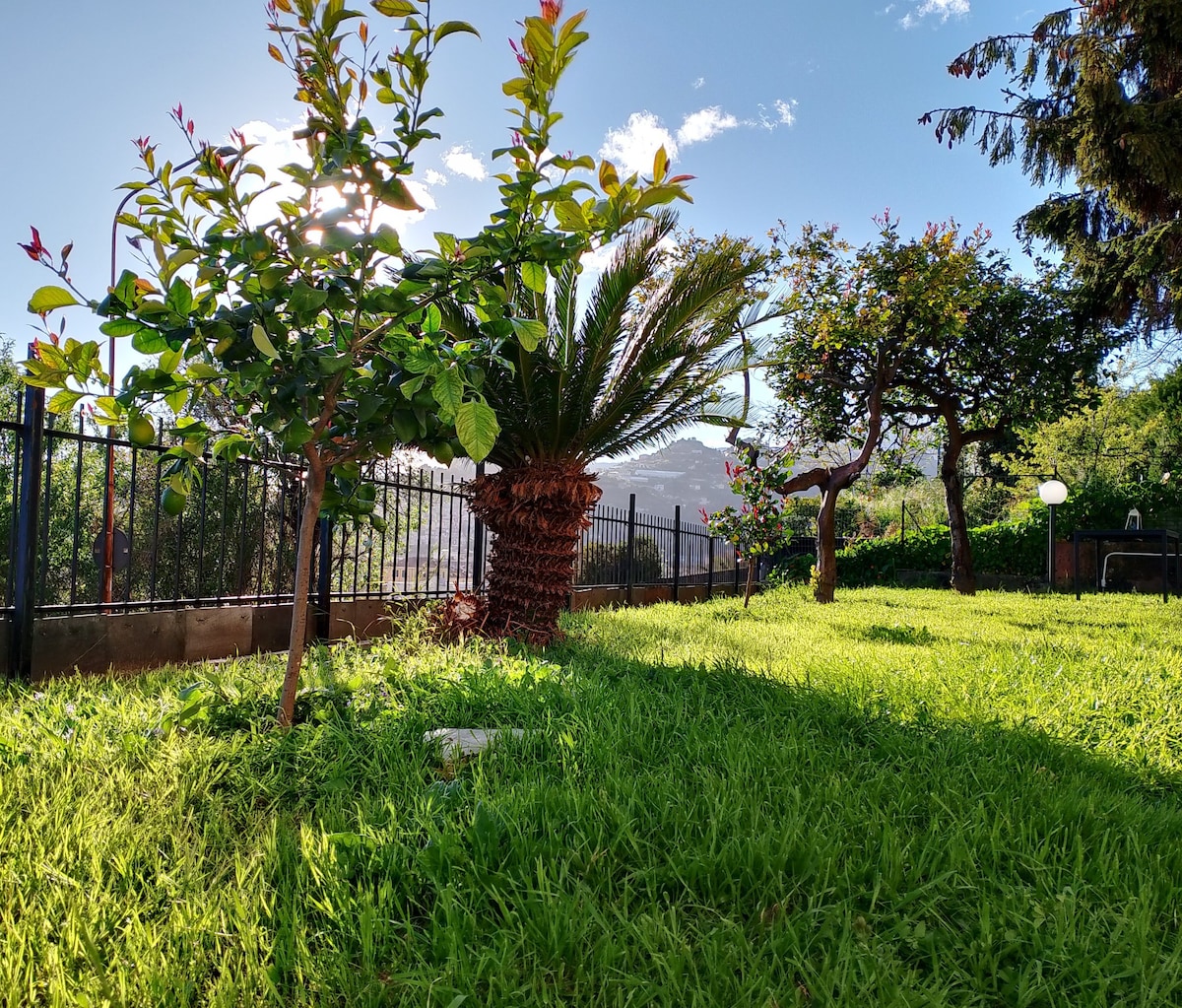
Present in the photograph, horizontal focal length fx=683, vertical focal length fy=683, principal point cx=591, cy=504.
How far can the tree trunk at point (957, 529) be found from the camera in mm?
13977

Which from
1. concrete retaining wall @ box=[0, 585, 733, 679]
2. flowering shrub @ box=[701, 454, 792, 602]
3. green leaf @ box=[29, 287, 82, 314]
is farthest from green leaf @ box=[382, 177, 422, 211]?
flowering shrub @ box=[701, 454, 792, 602]

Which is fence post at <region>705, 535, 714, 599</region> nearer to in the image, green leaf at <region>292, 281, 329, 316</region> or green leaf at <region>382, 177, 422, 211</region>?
green leaf at <region>382, 177, 422, 211</region>

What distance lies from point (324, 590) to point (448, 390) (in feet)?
14.6

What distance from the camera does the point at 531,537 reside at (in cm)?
563

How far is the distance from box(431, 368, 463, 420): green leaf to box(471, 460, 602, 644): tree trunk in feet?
11.1

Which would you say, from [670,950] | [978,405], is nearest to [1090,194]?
[978,405]

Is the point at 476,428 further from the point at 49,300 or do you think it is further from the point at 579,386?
the point at 579,386

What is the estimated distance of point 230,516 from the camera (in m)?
8.73

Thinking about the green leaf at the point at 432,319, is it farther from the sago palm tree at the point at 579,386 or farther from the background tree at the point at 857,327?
the background tree at the point at 857,327

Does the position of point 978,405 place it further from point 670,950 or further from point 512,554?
point 670,950

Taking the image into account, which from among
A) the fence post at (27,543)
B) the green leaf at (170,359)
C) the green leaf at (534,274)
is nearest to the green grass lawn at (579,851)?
the fence post at (27,543)

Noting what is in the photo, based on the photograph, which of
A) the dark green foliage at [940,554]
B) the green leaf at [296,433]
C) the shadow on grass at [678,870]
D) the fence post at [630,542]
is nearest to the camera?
the shadow on grass at [678,870]

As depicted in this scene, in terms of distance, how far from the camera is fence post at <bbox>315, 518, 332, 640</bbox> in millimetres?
5887

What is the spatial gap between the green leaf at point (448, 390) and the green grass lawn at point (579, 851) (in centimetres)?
116
